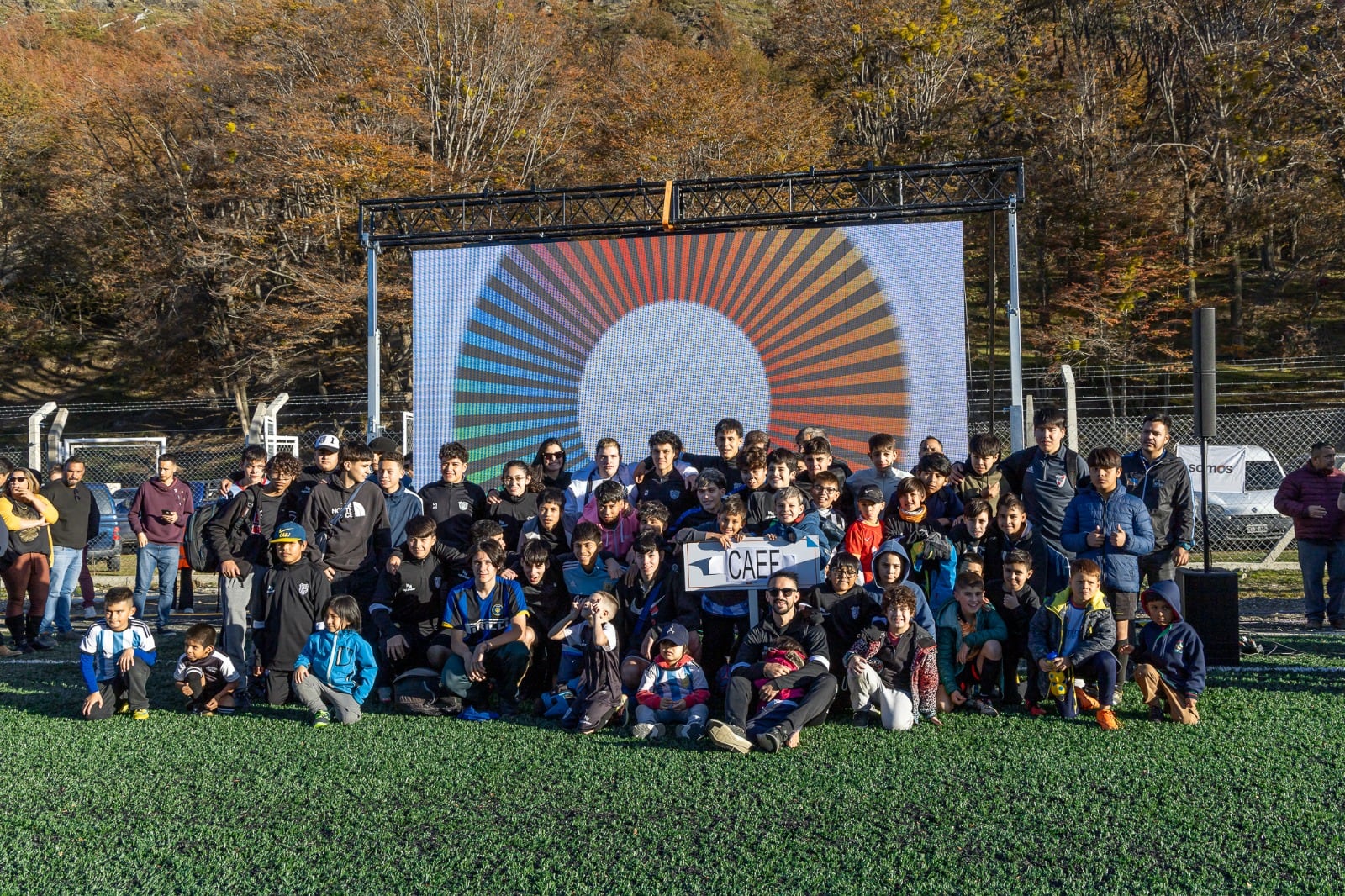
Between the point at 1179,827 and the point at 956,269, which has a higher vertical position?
the point at 956,269

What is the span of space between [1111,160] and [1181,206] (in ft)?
6.28

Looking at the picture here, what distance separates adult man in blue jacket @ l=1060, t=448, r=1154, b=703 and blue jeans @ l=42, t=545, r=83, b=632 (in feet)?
25.1

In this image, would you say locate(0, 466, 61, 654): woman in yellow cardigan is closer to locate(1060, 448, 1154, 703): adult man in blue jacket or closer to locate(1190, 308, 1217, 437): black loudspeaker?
locate(1060, 448, 1154, 703): adult man in blue jacket

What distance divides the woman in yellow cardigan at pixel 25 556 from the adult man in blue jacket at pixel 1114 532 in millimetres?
7653

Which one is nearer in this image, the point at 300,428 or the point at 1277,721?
the point at 1277,721

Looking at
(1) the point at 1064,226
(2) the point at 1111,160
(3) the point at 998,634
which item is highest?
(2) the point at 1111,160

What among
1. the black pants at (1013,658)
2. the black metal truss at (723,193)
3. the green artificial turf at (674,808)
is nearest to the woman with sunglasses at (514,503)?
the green artificial turf at (674,808)

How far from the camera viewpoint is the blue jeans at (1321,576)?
787 centimetres

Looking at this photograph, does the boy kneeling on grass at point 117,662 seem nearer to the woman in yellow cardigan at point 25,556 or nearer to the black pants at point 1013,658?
the woman in yellow cardigan at point 25,556

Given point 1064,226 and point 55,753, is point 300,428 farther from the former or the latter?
point 55,753

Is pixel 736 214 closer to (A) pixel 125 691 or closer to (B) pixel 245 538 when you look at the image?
(B) pixel 245 538

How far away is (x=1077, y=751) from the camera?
4.88 metres

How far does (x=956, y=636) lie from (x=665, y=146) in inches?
757

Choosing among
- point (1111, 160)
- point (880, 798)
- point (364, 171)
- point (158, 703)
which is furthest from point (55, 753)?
point (1111, 160)
